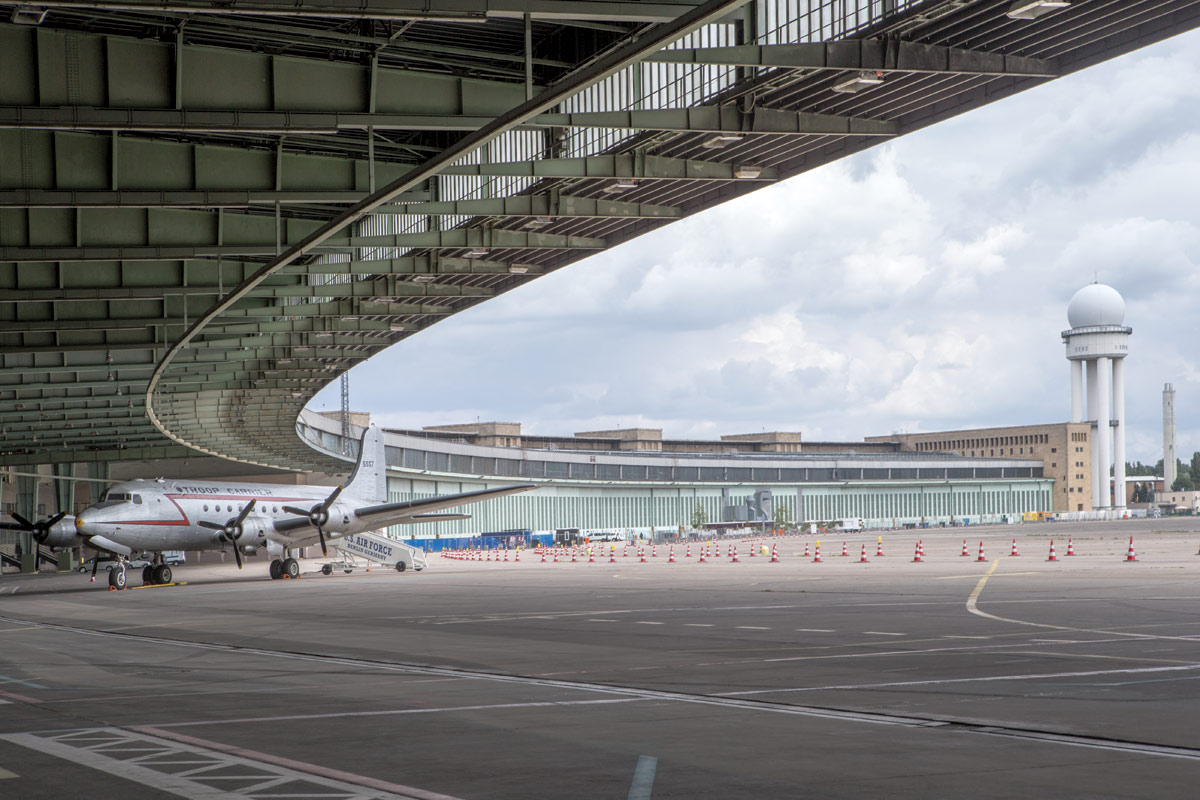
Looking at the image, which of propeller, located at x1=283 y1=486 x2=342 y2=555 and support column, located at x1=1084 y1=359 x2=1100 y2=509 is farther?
support column, located at x1=1084 y1=359 x2=1100 y2=509

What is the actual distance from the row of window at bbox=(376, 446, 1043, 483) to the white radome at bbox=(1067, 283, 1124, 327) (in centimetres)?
2270

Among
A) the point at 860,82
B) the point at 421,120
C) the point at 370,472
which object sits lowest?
the point at 370,472

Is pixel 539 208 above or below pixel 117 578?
above

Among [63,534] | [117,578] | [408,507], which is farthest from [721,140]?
[408,507]

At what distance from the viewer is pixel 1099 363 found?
158 meters

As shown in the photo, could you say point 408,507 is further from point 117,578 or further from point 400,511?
point 117,578

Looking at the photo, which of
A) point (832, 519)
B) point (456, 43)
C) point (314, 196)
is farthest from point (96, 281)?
point (832, 519)

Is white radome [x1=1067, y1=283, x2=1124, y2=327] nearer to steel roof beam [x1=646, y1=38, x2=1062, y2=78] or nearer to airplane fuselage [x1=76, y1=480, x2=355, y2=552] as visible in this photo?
airplane fuselage [x1=76, y1=480, x2=355, y2=552]

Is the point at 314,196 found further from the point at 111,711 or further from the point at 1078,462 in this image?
the point at 1078,462

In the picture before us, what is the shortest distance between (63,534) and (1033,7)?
38.2m

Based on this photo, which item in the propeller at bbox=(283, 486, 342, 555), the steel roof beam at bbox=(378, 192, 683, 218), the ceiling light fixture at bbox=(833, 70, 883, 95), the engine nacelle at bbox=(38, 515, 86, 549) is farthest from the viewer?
the propeller at bbox=(283, 486, 342, 555)

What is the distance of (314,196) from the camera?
2308 centimetres

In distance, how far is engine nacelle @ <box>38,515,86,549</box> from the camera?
4266 cm

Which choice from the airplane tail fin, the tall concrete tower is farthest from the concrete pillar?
the airplane tail fin
